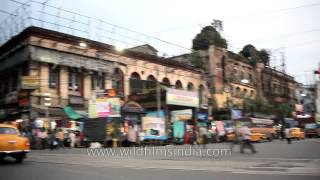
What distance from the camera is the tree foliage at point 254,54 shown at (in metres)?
69.7

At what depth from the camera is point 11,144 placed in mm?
16016

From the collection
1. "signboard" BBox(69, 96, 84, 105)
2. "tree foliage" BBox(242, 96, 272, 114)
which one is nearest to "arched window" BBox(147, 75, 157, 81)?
"signboard" BBox(69, 96, 84, 105)

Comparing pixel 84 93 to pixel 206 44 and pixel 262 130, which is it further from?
pixel 206 44

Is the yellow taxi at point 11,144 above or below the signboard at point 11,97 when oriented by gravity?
below

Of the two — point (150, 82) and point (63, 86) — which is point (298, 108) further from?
point (63, 86)

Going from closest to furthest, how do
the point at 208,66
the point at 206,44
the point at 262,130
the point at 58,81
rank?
the point at 58,81 < the point at 262,130 < the point at 208,66 < the point at 206,44

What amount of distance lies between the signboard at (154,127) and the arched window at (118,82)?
7006mm

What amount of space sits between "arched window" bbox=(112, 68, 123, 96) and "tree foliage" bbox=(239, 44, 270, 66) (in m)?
31.6

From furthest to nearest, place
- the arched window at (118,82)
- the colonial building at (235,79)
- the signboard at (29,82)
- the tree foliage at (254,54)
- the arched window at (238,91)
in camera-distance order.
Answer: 1. the tree foliage at (254,54)
2. the arched window at (238,91)
3. the colonial building at (235,79)
4. the arched window at (118,82)
5. the signboard at (29,82)

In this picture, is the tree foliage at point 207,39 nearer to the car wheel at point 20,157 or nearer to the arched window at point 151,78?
the arched window at point 151,78

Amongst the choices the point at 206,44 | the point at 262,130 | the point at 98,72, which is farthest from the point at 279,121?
the point at 98,72

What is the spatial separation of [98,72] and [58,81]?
4.17 m

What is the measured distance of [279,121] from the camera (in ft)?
217

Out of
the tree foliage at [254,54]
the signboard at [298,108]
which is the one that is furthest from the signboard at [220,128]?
the signboard at [298,108]
